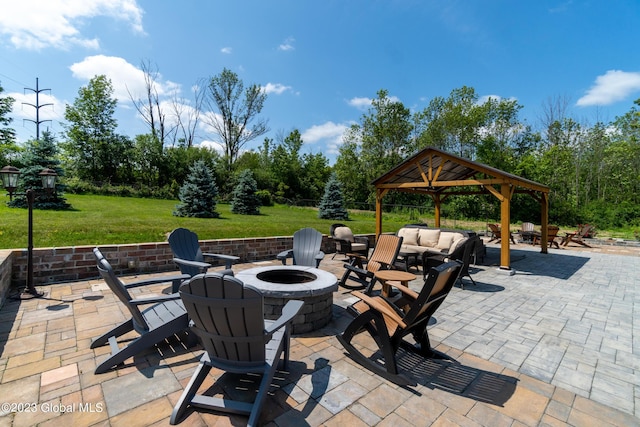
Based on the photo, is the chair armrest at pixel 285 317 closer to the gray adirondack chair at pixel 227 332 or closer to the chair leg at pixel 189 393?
the gray adirondack chair at pixel 227 332

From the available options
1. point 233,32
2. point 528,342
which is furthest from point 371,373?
point 233,32

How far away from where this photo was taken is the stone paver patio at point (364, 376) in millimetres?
1900

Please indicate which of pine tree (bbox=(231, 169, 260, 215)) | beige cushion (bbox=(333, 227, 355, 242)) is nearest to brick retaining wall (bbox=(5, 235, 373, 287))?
beige cushion (bbox=(333, 227, 355, 242))

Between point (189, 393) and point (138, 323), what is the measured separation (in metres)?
1.07

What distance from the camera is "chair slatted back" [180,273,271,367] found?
1.73 meters

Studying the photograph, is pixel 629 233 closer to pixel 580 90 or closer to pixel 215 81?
pixel 580 90

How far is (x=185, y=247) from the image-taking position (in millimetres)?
4391

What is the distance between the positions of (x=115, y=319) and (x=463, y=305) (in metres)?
4.77

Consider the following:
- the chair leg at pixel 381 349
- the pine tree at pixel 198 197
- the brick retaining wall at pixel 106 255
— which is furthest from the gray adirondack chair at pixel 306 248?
the pine tree at pixel 198 197

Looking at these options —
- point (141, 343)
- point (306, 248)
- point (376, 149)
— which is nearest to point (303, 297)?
point (141, 343)

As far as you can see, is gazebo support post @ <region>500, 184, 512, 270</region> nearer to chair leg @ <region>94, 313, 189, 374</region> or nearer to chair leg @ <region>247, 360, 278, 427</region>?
chair leg @ <region>247, 360, 278, 427</region>

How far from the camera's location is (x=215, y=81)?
26469 millimetres

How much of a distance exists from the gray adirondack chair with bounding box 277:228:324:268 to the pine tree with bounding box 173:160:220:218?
9740 mm

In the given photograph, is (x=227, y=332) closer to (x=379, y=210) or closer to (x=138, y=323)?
(x=138, y=323)
